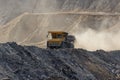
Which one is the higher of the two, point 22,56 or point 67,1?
point 67,1

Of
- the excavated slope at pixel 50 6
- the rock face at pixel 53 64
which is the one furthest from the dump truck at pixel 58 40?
the excavated slope at pixel 50 6

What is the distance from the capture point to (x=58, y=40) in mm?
37219

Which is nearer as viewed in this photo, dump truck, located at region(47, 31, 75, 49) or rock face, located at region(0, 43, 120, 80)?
rock face, located at region(0, 43, 120, 80)

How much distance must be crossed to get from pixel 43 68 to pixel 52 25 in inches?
2087

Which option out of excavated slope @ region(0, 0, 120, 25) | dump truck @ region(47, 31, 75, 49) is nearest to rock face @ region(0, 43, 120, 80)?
dump truck @ region(47, 31, 75, 49)

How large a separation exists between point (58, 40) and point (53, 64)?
10038mm

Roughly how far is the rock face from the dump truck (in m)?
5.06

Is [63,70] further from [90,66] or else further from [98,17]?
[98,17]

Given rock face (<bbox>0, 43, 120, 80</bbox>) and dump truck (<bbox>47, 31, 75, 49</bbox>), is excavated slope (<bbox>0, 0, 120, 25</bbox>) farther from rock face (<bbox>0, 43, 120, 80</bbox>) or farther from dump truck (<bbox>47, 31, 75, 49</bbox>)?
rock face (<bbox>0, 43, 120, 80</bbox>)

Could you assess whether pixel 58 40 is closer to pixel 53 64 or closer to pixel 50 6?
pixel 53 64

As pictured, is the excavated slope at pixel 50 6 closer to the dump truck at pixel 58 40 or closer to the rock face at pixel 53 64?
the dump truck at pixel 58 40

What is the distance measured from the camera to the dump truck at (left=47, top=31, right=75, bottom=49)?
122 feet

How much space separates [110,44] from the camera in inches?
2270

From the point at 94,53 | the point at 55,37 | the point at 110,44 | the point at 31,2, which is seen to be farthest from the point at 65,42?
the point at 31,2
